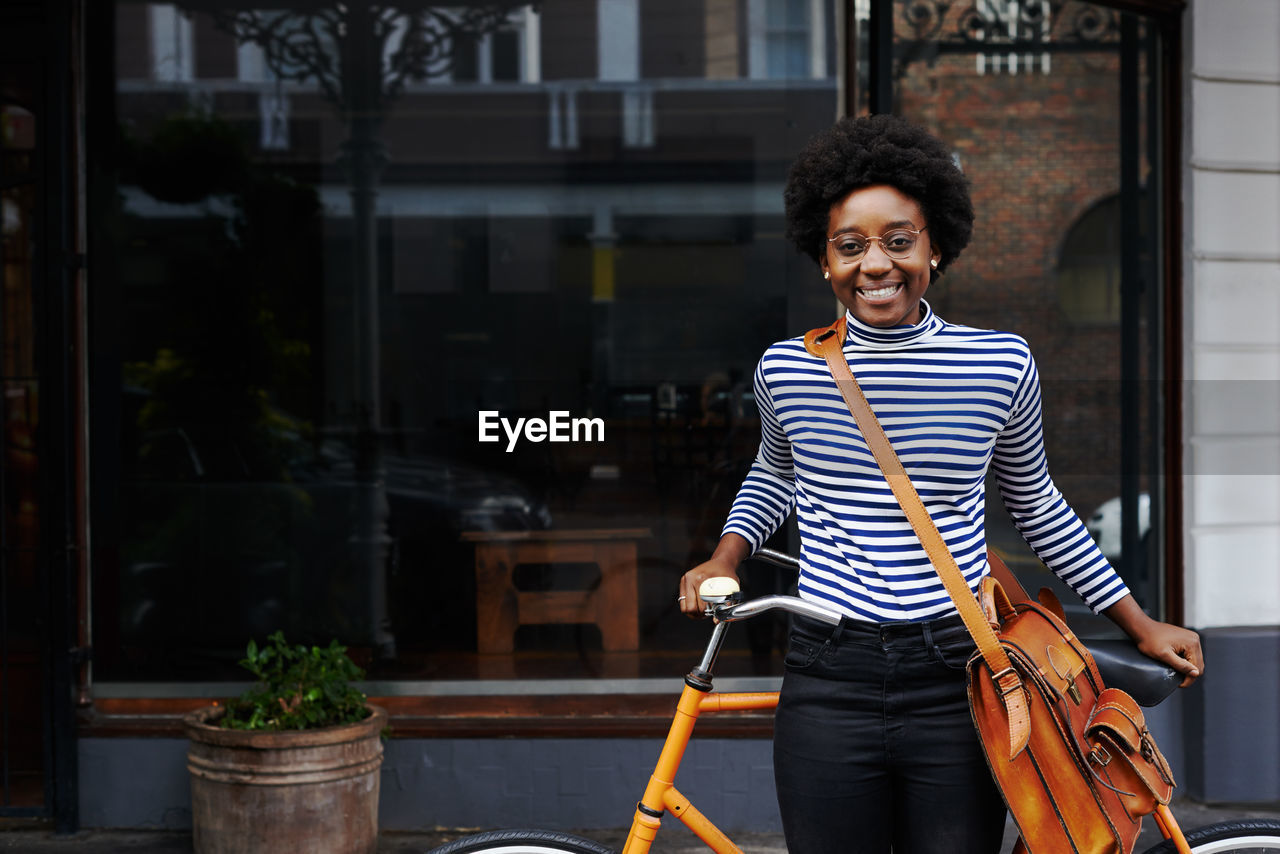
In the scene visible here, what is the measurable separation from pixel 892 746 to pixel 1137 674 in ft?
1.57

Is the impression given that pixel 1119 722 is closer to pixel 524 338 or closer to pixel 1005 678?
pixel 1005 678

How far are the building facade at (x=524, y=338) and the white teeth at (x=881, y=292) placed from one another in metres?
2.63

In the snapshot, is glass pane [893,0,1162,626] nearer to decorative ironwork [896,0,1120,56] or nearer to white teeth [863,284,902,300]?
decorative ironwork [896,0,1120,56]

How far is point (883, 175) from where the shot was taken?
7.09 ft

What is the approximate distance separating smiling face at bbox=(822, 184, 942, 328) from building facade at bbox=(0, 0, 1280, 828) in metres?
2.59

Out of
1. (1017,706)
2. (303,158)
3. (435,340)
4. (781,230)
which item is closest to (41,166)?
(303,158)

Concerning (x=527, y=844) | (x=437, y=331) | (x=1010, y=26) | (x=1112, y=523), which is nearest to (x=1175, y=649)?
(x=527, y=844)

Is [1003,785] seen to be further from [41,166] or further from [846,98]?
[41,166]

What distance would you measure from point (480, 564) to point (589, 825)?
123 cm

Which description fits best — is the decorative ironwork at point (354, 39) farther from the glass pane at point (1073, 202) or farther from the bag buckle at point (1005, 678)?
the bag buckle at point (1005, 678)

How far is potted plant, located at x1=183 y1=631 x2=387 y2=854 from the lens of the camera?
4.05 meters

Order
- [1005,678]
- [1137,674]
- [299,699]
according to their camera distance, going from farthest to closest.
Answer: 1. [299,699]
2. [1137,674]
3. [1005,678]

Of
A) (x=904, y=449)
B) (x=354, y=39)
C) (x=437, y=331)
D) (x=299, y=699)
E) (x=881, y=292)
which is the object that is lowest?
(x=299, y=699)

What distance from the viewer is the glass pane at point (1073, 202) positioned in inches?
202
